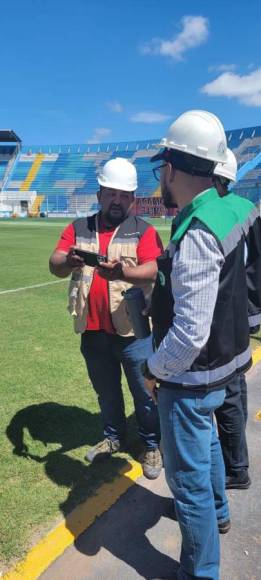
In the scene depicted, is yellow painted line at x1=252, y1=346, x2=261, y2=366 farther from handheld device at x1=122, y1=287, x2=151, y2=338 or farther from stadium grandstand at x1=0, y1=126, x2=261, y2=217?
stadium grandstand at x1=0, y1=126, x2=261, y2=217

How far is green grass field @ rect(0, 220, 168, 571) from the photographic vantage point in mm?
2930

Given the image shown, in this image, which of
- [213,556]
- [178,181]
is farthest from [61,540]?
[178,181]

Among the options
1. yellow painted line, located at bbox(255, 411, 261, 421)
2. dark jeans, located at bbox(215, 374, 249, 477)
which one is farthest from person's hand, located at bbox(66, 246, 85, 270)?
yellow painted line, located at bbox(255, 411, 261, 421)

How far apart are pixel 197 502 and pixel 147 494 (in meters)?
1.16

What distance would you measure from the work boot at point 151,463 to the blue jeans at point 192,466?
111 centimetres

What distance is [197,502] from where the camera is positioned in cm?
212

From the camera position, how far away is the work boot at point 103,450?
3515 mm

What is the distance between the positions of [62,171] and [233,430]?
7504 cm

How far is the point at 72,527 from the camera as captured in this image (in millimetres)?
2816

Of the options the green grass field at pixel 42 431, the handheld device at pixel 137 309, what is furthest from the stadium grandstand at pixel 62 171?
the handheld device at pixel 137 309

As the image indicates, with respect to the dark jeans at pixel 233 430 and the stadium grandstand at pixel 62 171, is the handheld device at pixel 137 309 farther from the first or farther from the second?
the stadium grandstand at pixel 62 171

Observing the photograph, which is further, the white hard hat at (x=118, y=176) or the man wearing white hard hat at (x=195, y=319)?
the white hard hat at (x=118, y=176)

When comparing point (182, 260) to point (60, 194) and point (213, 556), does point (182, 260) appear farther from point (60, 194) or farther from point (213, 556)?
point (60, 194)

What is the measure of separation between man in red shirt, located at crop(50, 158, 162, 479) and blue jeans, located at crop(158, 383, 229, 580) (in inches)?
42.4
